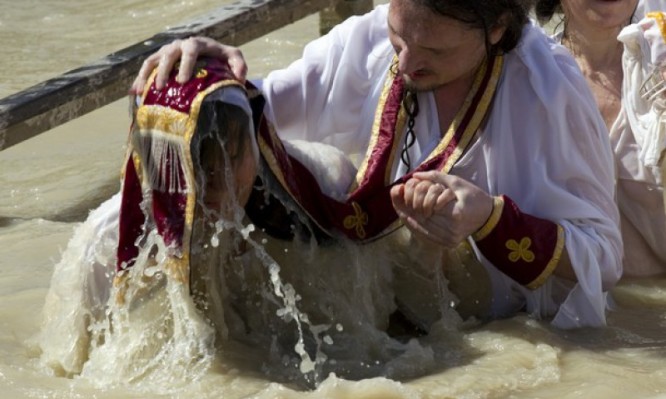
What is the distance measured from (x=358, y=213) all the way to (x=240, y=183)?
42 cm

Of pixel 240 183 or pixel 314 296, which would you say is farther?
pixel 314 296

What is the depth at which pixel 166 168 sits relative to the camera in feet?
11.3

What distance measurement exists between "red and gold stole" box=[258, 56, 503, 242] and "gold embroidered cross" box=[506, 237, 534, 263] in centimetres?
26

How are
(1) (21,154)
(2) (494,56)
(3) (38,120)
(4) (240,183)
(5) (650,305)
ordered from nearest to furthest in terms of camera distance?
1. (4) (240,183)
2. (2) (494,56)
3. (5) (650,305)
4. (3) (38,120)
5. (1) (21,154)

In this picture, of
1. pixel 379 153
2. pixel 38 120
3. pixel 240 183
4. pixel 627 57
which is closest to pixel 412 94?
pixel 379 153

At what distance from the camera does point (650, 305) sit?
13.9ft

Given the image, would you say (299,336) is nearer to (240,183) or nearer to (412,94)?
(240,183)

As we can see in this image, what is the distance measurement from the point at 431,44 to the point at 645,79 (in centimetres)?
103

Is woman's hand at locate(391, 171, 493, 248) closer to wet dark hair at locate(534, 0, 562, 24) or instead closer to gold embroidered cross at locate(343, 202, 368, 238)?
gold embroidered cross at locate(343, 202, 368, 238)

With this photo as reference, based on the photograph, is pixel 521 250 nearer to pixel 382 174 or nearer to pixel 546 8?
pixel 382 174

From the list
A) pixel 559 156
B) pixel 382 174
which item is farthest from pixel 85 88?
pixel 559 156

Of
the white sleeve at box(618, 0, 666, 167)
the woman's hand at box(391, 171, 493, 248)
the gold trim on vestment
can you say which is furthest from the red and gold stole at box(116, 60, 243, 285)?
the white sleeve at box(618, 0, 666, 167)

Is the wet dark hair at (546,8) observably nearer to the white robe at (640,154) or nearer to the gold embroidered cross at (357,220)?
the white robe at (640,154)

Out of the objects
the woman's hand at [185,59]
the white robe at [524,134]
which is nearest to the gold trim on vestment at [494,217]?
the white robe at [524,134]
